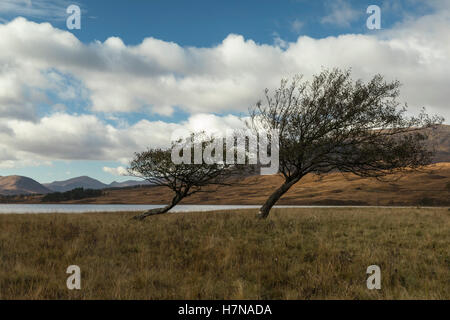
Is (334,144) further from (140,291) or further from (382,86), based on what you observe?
(140,291)

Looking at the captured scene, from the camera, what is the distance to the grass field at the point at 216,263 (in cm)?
766

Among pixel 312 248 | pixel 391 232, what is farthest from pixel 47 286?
pixel 391 232

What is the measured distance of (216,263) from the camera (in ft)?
32.4

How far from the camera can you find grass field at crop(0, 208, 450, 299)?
7656 mm

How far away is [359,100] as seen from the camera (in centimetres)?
2123

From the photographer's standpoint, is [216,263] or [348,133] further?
[348,133]

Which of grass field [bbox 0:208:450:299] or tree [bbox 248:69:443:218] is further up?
tree [bbox 248:69:443:218]

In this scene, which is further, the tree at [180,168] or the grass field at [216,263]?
the tree at [180,168]

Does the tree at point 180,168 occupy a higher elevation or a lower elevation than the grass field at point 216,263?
higher

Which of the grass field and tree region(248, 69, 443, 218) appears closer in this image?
the grass field

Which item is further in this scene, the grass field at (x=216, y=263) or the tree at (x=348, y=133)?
the tree at (x=348, y=133)

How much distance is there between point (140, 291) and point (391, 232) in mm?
14082

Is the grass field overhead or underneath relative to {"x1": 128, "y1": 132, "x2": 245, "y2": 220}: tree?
underneath

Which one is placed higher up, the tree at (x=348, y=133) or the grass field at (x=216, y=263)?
the tree at (x=348, y=133)
